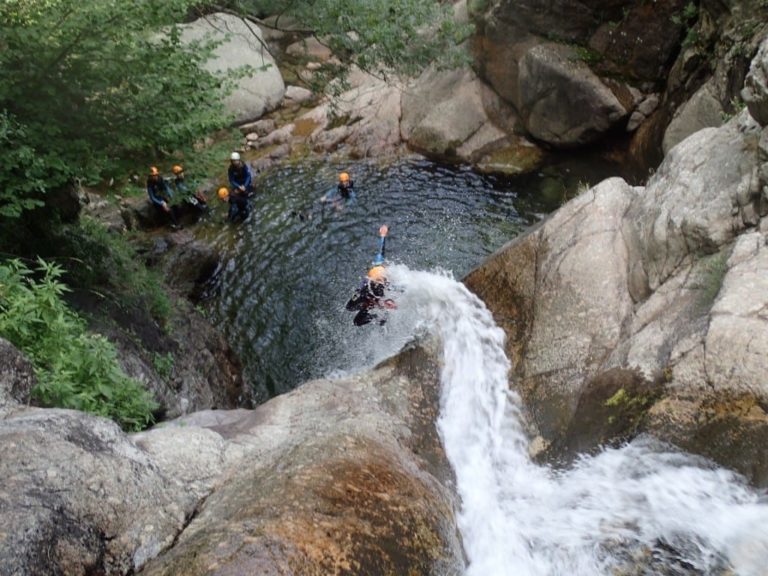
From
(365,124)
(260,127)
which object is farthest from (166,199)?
(365,124)

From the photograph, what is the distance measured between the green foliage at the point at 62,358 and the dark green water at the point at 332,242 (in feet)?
14.5

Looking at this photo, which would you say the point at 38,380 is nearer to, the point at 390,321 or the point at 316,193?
the point at 390,321

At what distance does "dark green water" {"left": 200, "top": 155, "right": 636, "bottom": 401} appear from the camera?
10.7 metres

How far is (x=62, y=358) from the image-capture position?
5176 mm

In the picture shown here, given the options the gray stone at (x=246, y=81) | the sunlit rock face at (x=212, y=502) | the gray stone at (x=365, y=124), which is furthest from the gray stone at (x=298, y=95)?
the sunlit rock face at (x=212, y=502)

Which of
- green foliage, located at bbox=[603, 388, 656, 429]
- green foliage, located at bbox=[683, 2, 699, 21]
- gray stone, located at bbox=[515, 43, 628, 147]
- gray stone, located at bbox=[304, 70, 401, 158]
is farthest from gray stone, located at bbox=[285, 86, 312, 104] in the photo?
green foliage, located at bbox=[603, 388, 656, 429]

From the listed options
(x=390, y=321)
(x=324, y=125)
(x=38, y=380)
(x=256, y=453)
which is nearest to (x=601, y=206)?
(x=390, y=321)

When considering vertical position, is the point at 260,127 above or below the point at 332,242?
above

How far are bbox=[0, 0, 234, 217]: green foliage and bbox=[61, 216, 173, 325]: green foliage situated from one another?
160cm

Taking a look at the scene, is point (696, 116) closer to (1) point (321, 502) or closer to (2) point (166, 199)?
(1) point (321, 502)

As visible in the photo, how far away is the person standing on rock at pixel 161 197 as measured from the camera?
45.4ft

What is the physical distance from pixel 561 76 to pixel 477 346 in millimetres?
11539

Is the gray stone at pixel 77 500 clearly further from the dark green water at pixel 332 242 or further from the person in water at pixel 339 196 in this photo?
the person in water at pixel 339 196

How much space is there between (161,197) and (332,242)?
4.86 m
